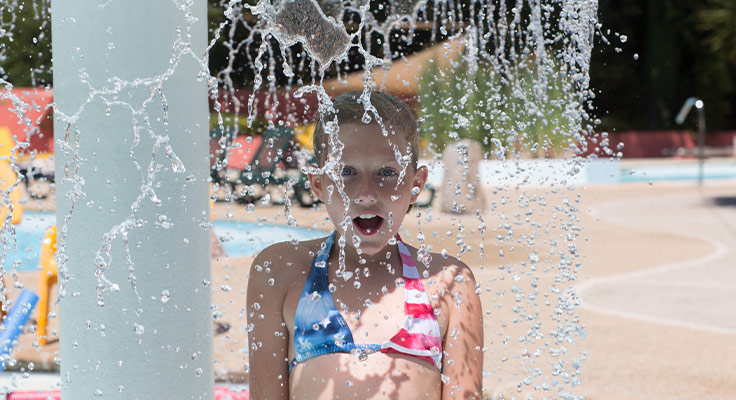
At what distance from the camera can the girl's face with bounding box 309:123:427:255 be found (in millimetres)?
1776

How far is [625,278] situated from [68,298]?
224 inches

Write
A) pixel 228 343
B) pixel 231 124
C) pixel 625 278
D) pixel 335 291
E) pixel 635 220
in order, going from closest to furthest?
pixel 335 291, pixel 228 343, pixel 625 278, pixel 635 220, pixel 231 124

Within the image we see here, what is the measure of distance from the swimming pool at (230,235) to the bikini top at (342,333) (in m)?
6.03

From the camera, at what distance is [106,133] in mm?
1844

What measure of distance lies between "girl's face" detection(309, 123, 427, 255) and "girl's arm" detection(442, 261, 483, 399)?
0.63 feet

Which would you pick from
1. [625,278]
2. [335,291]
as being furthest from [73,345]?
[625,278]

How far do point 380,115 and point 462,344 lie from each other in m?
0.51

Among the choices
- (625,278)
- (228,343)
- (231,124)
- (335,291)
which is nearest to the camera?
(335,291)

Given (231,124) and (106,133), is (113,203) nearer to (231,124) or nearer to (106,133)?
(106,133)

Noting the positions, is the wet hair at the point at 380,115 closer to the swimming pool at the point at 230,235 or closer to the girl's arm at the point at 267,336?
the girl's arm at the point at 267,336

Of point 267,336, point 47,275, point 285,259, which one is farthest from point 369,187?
point 47,275

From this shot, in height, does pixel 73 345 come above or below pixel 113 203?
below

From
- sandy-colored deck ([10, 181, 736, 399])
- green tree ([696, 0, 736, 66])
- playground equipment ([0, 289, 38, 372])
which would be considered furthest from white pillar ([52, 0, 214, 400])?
green tree ([696, 0, 736, 66])

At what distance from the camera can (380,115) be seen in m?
1.81
